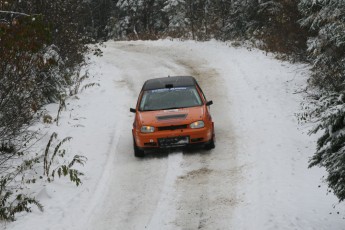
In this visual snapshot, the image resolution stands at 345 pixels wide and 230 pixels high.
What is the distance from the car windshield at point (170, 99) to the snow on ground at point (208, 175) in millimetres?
1195

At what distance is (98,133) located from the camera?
13.7m

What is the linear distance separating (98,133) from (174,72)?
8.82 meters

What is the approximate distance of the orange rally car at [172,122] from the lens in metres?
11.2

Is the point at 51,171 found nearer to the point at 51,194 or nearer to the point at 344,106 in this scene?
the point at 51,194

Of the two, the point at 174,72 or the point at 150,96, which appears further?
the point at 174,72

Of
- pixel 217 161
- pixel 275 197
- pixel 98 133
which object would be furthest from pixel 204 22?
pixel 275 197

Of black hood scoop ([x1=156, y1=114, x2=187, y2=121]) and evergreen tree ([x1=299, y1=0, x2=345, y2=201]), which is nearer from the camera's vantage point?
evergreen tree ([x1=299, y1=0, x2=345, y2=201])

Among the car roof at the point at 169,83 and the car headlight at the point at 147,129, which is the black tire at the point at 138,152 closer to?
the car headlight at the point at 147,129

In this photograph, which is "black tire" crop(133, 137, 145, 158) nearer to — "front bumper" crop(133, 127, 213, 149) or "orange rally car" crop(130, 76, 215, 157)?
"orange rally car" crop(130, 76, 215, 157)

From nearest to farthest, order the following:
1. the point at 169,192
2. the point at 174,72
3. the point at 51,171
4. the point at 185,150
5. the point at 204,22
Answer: the point at 169,192 → the point at 51,171 → the point at 185,150 → the point at 174,72 → the point at 204,22

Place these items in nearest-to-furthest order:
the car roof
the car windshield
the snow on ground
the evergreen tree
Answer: the evergreen tree → the snow on ground → the car windshield → the car roof

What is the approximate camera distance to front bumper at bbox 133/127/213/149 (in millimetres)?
11203

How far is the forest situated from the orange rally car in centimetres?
165

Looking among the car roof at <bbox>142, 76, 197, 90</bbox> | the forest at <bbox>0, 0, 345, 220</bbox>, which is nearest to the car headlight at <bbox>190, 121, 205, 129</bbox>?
the car roof at <bbox>142, 76, 197, 90</bbox>
